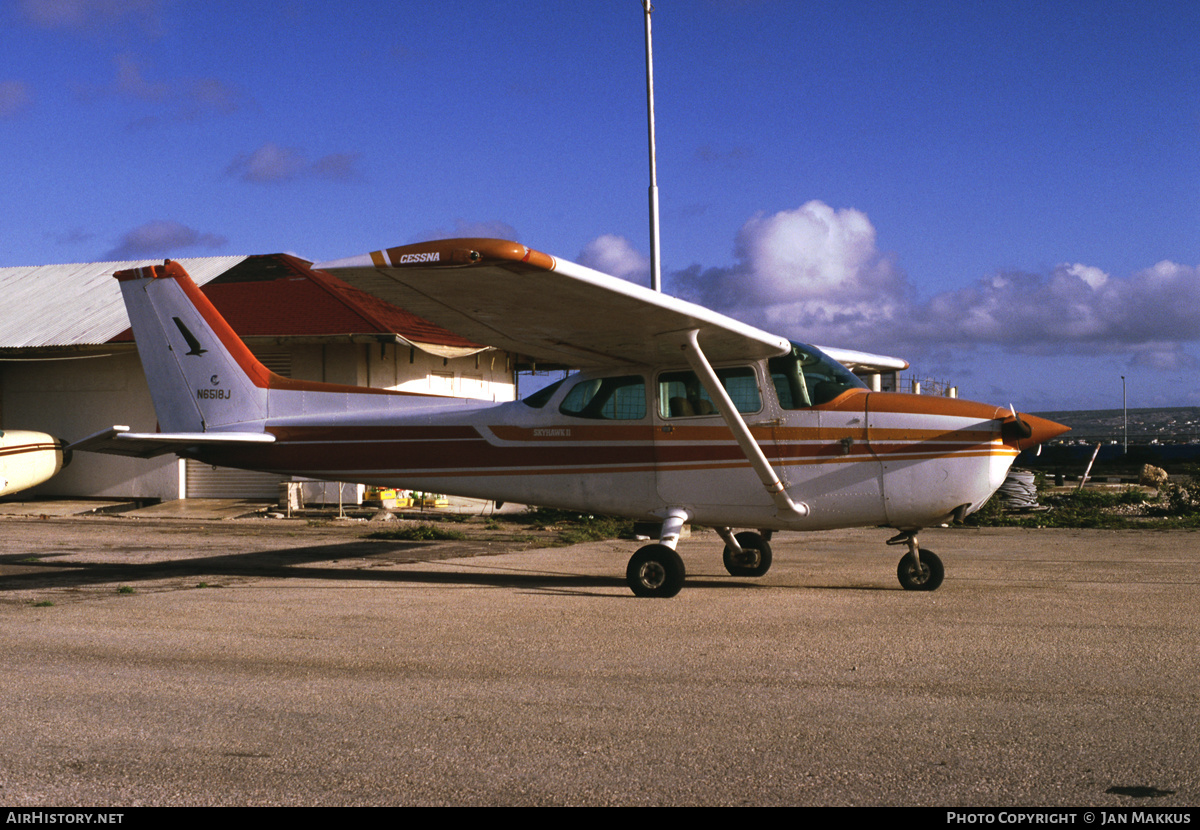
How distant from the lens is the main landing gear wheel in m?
8.27

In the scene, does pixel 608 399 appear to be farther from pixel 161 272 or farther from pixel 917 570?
pixel 161 272

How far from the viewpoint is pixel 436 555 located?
1184 centimetres

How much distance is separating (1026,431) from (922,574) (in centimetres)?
155

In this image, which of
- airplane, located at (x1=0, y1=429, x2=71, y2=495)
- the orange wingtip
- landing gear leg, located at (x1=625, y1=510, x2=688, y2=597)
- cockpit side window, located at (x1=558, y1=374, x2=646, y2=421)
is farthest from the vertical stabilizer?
airplane, located at (x1=0, y1=429, x2=71, y2=495)

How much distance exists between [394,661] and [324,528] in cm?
1073

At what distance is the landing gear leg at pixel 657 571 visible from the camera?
27.1 ft

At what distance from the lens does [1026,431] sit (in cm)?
796

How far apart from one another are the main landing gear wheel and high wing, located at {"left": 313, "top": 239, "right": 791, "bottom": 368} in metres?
1.82

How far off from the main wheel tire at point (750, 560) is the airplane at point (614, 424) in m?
0.01

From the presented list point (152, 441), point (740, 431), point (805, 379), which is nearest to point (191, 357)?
point (152, 441)

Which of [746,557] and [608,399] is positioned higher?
[608,399]

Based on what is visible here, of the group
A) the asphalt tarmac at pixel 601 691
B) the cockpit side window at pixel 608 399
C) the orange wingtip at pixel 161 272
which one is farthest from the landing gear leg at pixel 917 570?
the orange wingtip at pixel 161 272

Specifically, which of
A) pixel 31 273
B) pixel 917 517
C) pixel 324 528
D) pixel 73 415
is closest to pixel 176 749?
pixel 917 517

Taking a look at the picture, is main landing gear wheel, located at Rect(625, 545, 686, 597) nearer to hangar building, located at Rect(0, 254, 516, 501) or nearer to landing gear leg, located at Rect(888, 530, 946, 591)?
landing gear leg, located at Rect(888, 530, 946, 591)
